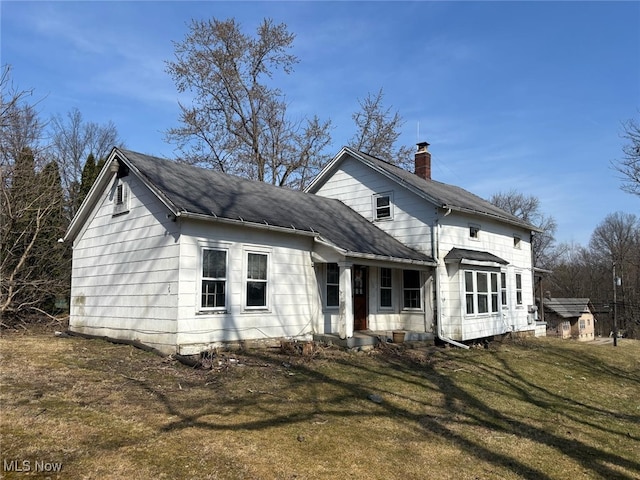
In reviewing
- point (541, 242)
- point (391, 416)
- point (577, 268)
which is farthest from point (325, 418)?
point (577, 268)

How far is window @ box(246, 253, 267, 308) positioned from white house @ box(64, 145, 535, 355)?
0.03 metres

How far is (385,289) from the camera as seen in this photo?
15898mm

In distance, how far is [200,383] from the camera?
848 cm

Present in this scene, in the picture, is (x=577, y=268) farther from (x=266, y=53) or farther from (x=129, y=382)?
(x=129, y=382)

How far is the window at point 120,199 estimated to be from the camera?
12.5 meters

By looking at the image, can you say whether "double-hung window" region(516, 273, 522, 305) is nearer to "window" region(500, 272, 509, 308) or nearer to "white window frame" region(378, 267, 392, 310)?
"window" region(500, 272, 509, 308)

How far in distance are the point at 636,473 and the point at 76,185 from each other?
3073 cm

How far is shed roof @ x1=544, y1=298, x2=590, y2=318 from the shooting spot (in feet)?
112

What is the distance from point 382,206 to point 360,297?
3.80 metres

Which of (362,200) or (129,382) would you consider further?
(362,200)

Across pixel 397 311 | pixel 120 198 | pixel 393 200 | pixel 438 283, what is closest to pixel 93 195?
pixel 120 198

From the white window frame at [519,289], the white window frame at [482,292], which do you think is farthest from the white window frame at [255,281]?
the white window frame at [519,289]

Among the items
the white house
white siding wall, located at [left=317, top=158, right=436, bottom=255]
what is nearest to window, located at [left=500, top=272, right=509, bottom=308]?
the white house

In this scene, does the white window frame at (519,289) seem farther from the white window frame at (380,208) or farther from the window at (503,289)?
the white window frame at (380,208)
